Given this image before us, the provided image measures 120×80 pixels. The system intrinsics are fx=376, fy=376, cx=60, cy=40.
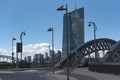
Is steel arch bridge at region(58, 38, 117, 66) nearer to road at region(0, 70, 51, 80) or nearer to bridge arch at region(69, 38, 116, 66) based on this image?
bridge arch at region(69, 38, 116, 66)

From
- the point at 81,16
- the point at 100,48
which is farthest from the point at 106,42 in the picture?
the point at 81,16

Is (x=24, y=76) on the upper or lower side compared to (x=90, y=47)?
lower

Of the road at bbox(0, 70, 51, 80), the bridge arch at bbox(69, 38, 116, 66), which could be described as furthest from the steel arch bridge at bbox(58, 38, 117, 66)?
the road at bbox(0, 70, 51, 80)

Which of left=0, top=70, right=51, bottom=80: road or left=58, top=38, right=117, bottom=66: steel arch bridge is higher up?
left=58, top=38, right=117, bottom=66: steel arch bridge

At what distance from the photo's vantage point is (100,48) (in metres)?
151

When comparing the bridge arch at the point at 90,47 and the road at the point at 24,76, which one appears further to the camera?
the bridge arch at the point at 90,47

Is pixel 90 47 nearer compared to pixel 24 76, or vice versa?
pixel 24 76

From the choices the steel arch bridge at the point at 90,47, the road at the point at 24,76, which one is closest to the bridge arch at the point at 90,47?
the steel arch bridge at the point at 90,47

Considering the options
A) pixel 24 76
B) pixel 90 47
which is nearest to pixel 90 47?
pixel 90 47

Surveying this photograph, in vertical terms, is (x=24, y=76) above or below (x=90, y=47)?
below

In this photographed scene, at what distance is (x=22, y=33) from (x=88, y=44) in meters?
68.0

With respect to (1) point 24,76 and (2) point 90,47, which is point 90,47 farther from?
(1) point 24,76

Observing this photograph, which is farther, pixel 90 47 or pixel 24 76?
pixel 90 47

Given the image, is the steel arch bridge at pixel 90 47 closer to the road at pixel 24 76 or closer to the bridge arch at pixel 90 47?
the bridge arch at pixel 90 47
